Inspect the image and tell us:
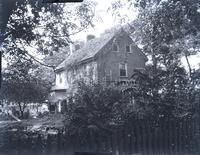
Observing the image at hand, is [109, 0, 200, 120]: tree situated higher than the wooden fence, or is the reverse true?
[109, 0, 200, 120]: tree

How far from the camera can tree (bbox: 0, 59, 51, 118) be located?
6.42 metres

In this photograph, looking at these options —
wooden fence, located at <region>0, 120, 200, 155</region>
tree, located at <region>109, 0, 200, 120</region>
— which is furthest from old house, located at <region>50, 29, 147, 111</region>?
wooden fence, located at <region>0, 120, 200, 155</region>

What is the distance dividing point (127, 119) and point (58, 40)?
314 cm

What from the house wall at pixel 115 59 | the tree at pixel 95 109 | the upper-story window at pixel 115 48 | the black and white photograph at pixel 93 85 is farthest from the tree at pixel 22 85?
the upper-story window at pixel 115 48

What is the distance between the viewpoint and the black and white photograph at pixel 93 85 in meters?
6.17

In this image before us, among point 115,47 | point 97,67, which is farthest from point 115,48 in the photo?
point 97,67

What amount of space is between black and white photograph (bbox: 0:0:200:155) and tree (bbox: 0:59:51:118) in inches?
1.1

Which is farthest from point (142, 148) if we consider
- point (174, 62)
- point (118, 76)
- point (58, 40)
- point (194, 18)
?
point (194, 18)

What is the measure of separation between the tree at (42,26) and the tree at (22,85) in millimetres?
383

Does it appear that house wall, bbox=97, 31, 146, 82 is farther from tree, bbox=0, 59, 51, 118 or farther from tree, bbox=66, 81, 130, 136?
tree, bbox=0, 59, 51, 118

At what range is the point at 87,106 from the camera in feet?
21.4

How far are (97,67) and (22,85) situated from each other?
293 cm

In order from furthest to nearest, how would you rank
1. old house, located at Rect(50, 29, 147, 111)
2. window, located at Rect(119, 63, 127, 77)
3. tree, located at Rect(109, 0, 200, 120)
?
window, located at Rect(119, 63, 127, 77), old house, located at Rect(50, 29, 147, 111), tree, located at Rect(109, 0, 200, 120)

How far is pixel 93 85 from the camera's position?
701cm
